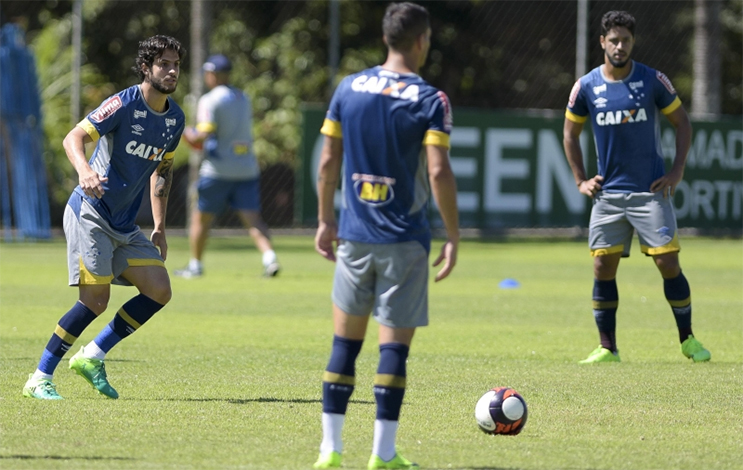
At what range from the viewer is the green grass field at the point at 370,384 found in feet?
18.3

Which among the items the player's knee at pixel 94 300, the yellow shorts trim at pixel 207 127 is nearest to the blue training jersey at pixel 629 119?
the player's knee at pixel 94 300

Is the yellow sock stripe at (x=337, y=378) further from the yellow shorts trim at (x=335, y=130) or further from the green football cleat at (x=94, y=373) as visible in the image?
the green football cleat at (x=94, y=373)

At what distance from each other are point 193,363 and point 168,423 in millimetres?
2264

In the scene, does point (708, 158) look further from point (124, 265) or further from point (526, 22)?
point (124, 265)

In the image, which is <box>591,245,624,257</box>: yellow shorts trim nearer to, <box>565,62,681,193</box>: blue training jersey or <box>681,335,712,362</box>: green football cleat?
<box>565,62,681,193</box>: blue training jersey

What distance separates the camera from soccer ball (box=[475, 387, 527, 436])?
6.01m

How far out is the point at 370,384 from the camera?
7.69 m

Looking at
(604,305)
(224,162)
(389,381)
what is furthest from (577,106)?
(224,162)

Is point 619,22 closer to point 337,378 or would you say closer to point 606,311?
point 606,311

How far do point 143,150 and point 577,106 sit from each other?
11.1ft

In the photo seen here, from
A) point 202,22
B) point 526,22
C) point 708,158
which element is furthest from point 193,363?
point 526,22

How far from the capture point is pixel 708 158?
22.6 meters

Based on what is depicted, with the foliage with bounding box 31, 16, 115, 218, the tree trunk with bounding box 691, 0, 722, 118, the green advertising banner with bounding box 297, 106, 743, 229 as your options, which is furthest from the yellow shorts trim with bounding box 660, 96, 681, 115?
the foliage with bounding box 31, 16, 115, 218

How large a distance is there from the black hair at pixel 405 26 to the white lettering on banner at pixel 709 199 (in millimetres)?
18005
